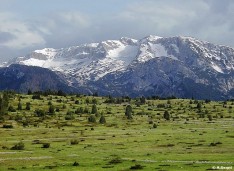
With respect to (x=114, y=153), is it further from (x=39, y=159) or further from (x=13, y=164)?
(x=13, y=164)

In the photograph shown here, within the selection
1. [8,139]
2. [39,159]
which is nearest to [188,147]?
[39,159]

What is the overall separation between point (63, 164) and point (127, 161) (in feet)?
34.0

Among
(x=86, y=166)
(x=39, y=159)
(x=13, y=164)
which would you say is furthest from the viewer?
(x=39, y=159)

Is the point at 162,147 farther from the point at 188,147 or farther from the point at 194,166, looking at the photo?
the point at 194,166

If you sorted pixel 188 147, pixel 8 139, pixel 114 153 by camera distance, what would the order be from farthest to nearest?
pixel 8 139
pixel 188 147
pixel 114 153

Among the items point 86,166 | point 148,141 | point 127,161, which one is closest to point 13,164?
point 86,166

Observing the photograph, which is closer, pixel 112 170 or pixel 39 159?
pixel 112 170

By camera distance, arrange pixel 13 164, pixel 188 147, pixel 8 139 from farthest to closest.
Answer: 1. pixel 8 139
2. pixel 188 147
3. pixel 13 164

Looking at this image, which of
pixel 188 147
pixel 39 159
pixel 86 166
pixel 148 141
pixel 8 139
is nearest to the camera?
pixel 86 166

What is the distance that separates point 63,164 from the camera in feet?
243

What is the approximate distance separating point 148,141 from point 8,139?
3801 cm

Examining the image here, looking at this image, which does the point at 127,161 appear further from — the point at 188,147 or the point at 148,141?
the point at 148,141

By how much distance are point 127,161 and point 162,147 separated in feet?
82.7

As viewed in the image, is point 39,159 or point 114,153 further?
point 114,153
